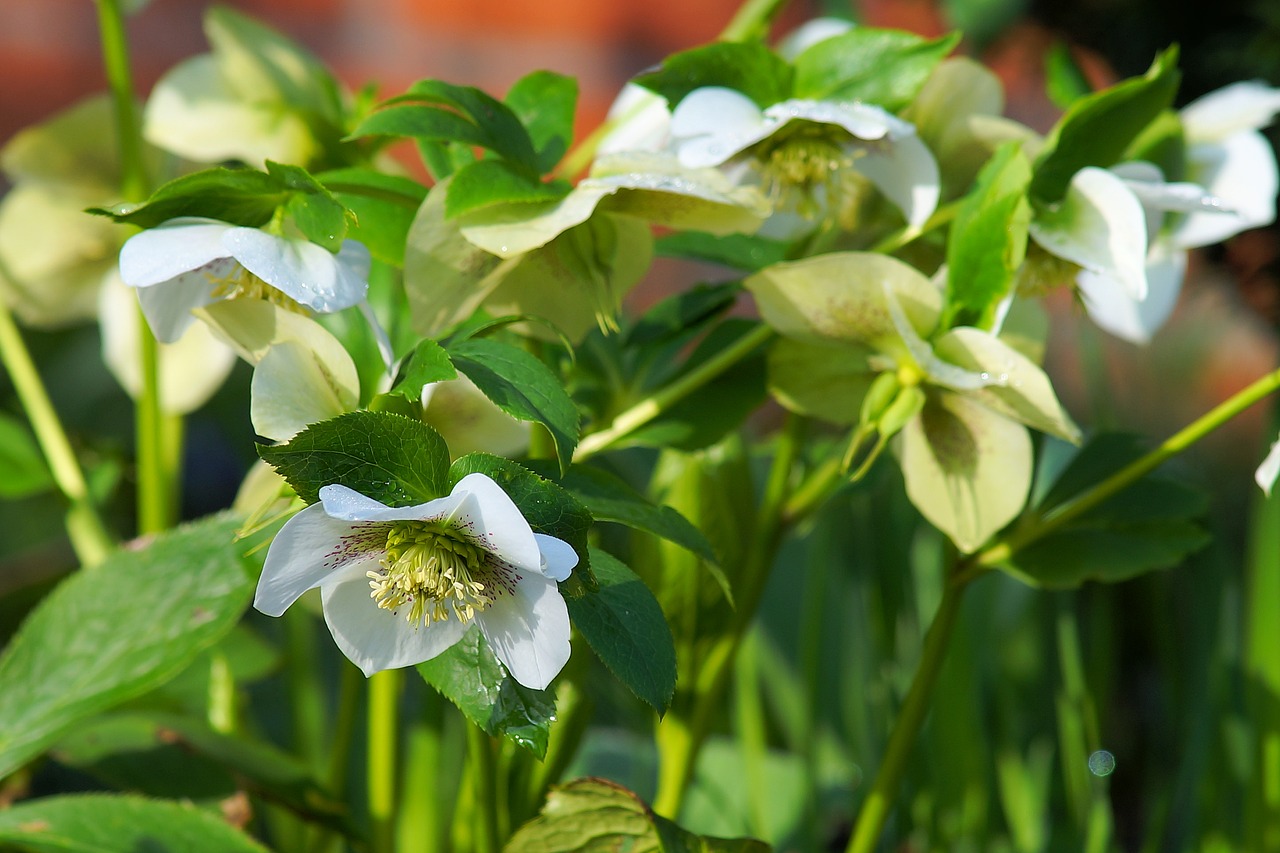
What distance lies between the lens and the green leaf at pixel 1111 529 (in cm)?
31

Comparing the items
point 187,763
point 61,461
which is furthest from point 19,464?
point 187,763

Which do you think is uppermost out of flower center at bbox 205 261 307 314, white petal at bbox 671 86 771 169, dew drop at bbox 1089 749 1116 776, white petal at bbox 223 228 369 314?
white petal at bbox 671 86 771 169

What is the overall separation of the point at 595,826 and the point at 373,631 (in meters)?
0.09

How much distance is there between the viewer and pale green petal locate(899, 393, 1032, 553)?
0.88 feet

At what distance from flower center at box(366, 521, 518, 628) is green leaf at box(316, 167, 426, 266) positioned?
0.08 m

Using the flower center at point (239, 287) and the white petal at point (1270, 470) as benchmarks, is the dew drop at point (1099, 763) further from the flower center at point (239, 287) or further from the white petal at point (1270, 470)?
the flower center at point (239, 287)

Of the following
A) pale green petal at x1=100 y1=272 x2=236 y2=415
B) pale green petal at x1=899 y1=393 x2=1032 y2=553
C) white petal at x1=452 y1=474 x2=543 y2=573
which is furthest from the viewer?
pale green petal at x1=100 y1=272 x2=236 y2=415

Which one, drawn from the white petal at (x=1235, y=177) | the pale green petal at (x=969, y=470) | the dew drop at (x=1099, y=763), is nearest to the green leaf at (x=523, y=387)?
the pale green petal at (x=969, y=470)

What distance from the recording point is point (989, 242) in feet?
0.80

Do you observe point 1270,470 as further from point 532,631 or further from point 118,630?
point 118,630

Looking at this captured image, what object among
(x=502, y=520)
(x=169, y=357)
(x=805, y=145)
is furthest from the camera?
(x=169, y=357)

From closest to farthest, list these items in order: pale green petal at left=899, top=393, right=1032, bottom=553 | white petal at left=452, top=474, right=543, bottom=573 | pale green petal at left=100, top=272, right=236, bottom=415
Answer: white petal at left=452, top=474, right=543, bottom=573, pale green petal at left=899, top=393, right=1032, bottom=553, pale green petal at left=100, top=272, right=236, bottom=415

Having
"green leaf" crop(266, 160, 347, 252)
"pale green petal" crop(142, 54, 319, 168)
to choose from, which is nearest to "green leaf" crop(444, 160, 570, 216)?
"green leaf" crop(266, 160, 347, 252)

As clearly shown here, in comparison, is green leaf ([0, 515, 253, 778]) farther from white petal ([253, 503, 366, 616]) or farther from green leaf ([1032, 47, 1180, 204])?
green leaf ([1032, 47, 1180, 204])
